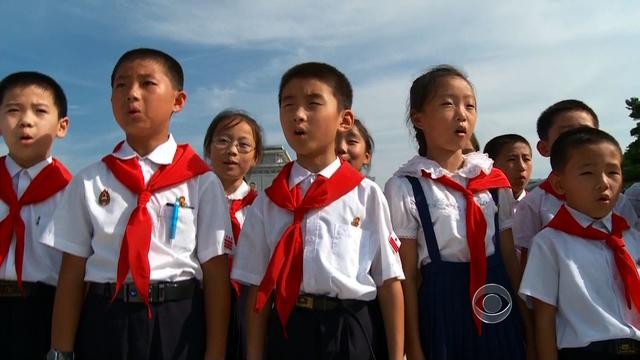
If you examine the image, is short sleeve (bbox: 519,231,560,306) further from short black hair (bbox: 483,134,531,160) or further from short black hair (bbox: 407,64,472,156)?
short black hair (bbox: 483,134,531,160)

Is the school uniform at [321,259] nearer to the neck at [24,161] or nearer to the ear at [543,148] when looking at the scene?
the neck at [24,161]

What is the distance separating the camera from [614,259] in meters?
2.70

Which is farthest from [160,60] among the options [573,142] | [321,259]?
[573,142]

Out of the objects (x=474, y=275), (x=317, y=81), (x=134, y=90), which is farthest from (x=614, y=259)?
(x=134, y=90)

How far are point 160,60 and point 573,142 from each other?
89.8 inches

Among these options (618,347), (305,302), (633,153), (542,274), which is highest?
(633,153)

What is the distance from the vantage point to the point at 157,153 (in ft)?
8.90

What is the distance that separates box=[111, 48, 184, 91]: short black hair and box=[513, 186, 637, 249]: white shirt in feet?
7.22

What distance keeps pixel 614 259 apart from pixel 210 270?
207 cm

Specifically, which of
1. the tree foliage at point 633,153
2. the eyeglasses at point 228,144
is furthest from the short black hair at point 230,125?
the tree foliage at point 633,153

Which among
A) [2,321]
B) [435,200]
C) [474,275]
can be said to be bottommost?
[2,321]

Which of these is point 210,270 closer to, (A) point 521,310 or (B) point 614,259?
(A) point 521,310

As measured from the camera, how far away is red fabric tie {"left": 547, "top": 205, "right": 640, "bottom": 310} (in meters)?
2.59

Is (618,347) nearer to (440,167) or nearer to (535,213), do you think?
(535,213)
